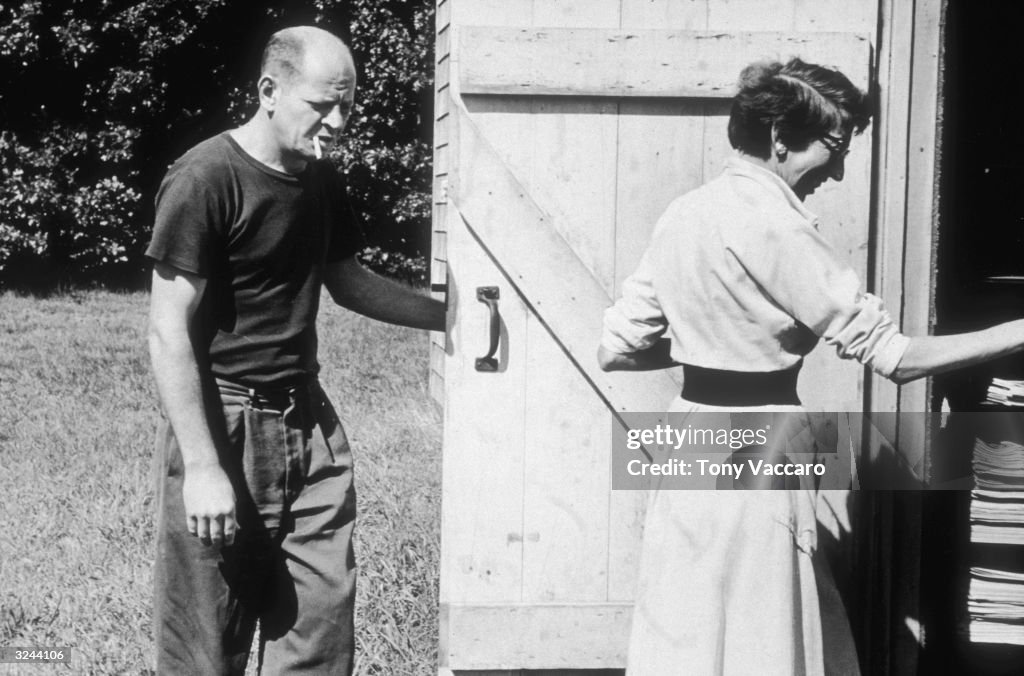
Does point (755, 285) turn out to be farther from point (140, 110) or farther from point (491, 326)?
point (140, 110)

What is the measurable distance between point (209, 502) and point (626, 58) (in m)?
1.45

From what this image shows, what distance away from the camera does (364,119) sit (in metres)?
14.6

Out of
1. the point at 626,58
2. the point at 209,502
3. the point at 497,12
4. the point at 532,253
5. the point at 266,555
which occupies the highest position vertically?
the point at 497,12

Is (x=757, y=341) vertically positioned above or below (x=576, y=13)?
below

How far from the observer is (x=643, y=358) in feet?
8.41

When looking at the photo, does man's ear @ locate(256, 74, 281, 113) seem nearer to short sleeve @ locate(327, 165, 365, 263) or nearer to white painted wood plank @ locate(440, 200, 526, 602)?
short sleeve @ locate(327, 165, 365, 263)

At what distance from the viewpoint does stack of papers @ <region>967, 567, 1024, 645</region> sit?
3729 mm

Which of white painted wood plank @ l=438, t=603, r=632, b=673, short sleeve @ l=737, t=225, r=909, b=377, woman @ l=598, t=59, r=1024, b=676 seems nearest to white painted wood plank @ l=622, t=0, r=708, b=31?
woman @ l=598, t=59, r=1024, b=676

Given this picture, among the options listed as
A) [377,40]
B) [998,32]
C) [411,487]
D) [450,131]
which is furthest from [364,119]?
[450,131]

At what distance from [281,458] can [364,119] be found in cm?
1248

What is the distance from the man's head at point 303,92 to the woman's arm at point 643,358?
0.74m

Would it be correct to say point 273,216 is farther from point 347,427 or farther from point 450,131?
point 347,427

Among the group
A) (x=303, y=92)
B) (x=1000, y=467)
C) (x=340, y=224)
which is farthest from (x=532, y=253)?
(x=1000, y=467)

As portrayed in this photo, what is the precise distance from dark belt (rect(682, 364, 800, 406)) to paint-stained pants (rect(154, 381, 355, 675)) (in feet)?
2.73
